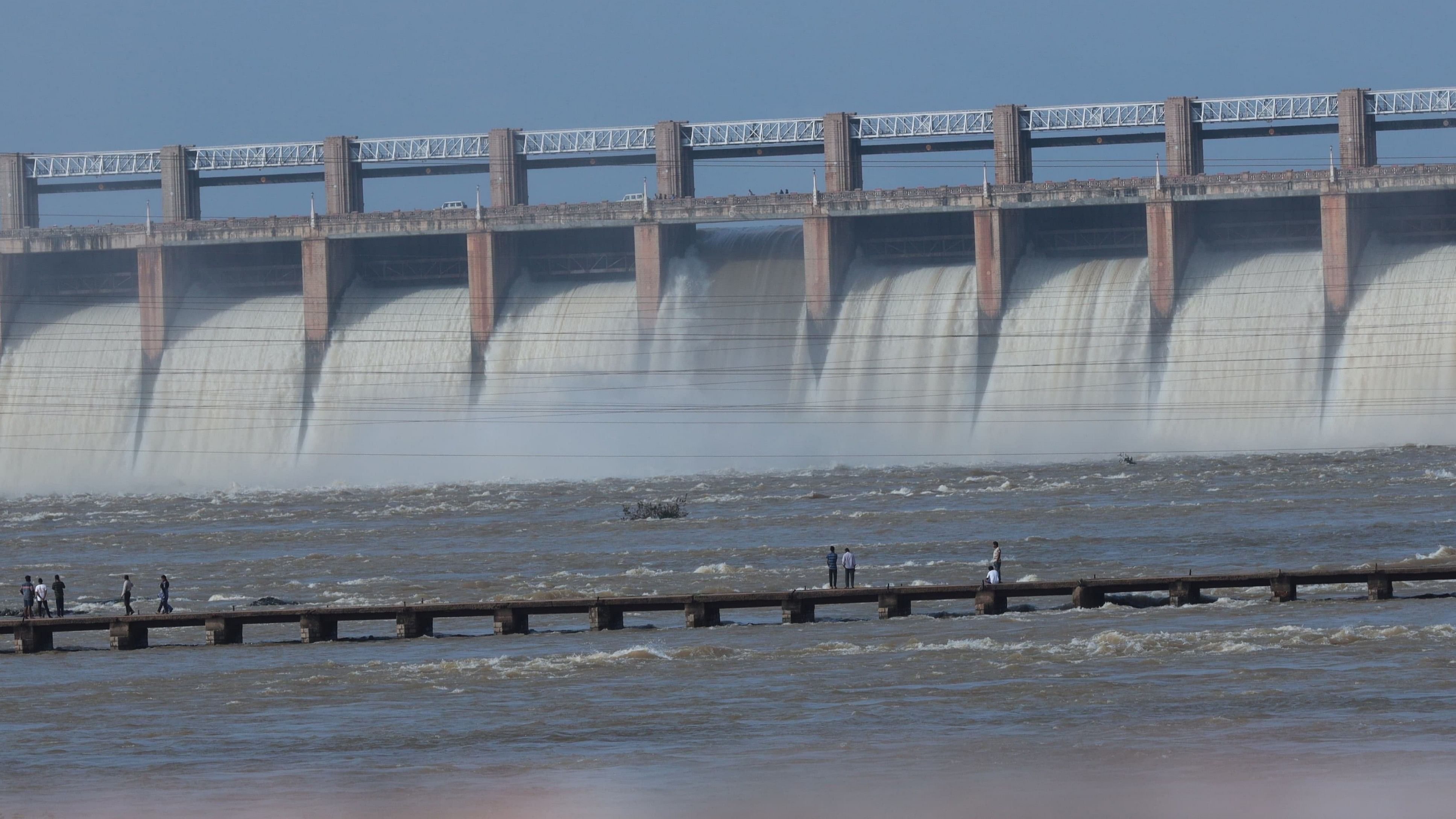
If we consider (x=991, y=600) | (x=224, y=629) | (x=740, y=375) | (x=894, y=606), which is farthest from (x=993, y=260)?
(x=224, y=629)

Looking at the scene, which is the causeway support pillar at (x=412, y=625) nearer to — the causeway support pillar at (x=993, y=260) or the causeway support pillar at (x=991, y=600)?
the causeway support pillar at (x=991, y=600)

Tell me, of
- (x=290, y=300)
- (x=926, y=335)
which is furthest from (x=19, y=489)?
(x=926, y=335)

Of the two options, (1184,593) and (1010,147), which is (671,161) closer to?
(1010,147)

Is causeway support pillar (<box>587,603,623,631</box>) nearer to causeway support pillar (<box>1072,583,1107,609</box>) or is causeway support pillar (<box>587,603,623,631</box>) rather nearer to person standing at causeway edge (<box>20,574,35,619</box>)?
causeway support pillar (<box>1072,583,1107,609</box>)

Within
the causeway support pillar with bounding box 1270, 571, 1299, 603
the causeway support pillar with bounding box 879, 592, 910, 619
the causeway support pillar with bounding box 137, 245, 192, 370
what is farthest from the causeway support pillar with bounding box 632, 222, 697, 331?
the causeway support pillar with bounding box 1270, 571, 1299, 603

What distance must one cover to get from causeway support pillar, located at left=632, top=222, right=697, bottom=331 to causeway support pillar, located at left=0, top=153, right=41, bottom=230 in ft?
102

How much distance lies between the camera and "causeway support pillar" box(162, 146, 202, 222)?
294 ft

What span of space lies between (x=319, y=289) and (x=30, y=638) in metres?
49.1

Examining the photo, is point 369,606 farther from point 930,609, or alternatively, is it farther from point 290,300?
point 290,300

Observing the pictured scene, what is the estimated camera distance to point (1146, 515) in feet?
174

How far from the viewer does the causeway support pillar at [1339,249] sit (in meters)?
68.2

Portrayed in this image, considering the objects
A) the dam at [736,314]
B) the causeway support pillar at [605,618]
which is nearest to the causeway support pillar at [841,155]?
the dam at [736,314]

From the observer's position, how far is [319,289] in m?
84.2

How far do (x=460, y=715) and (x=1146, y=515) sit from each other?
98.2 ft
